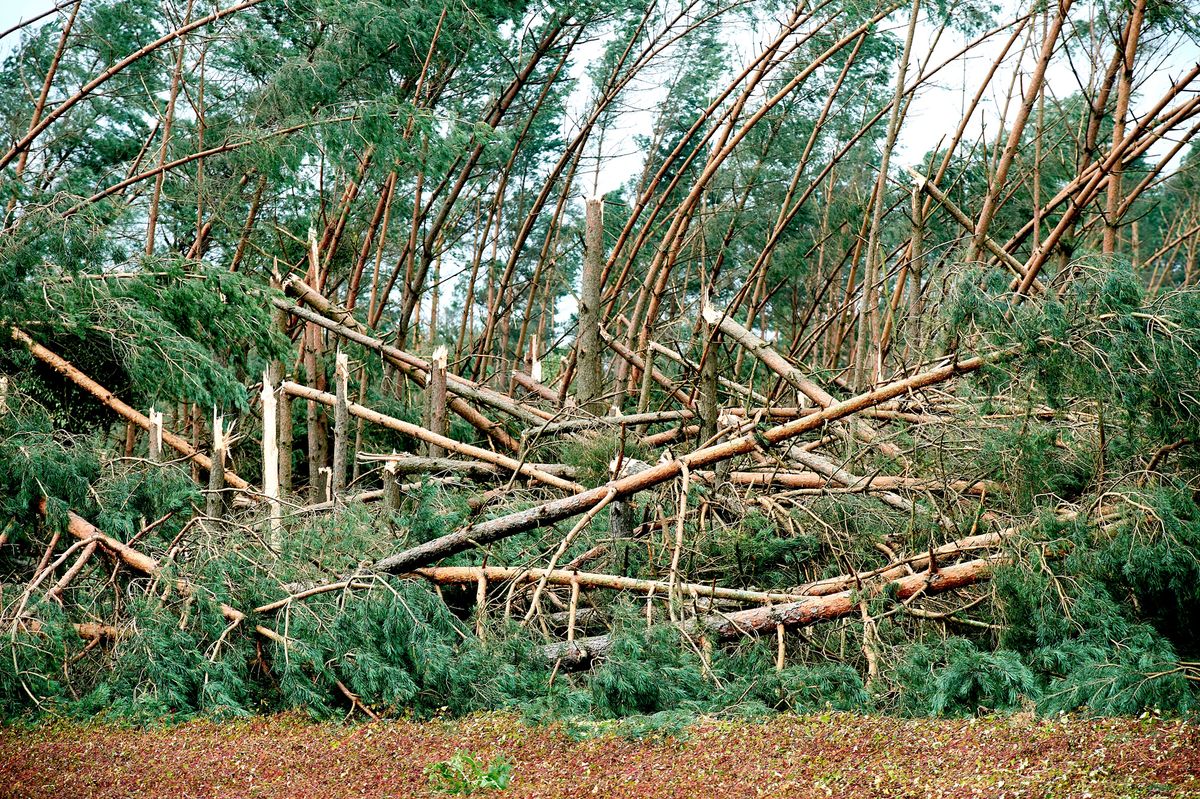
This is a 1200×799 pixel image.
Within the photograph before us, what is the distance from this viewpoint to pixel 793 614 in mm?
5383

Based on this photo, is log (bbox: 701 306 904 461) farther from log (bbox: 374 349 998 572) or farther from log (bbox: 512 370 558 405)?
log (bbox: 512 370 558 405)

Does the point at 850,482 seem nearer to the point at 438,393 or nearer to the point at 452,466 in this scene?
the point at 452,466

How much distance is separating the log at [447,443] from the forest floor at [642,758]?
7.81 feet

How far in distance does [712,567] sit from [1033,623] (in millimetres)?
1776

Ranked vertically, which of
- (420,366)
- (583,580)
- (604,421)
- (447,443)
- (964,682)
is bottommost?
(964,682)

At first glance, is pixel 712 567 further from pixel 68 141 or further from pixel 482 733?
pixel 68 141

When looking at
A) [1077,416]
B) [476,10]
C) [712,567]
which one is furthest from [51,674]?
[476,10]

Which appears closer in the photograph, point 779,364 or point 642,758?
point 642,758

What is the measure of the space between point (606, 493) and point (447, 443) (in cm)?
241

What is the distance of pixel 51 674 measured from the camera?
534cm

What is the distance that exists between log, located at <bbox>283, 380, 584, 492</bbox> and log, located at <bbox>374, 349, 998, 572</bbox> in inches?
42.4

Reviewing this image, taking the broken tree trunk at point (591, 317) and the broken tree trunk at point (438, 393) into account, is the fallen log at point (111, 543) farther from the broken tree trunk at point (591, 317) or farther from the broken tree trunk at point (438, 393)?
the broken tree trunk at point (591, 317)

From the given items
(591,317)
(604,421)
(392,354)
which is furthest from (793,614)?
(392,354)

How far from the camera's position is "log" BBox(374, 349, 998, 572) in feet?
18.8
